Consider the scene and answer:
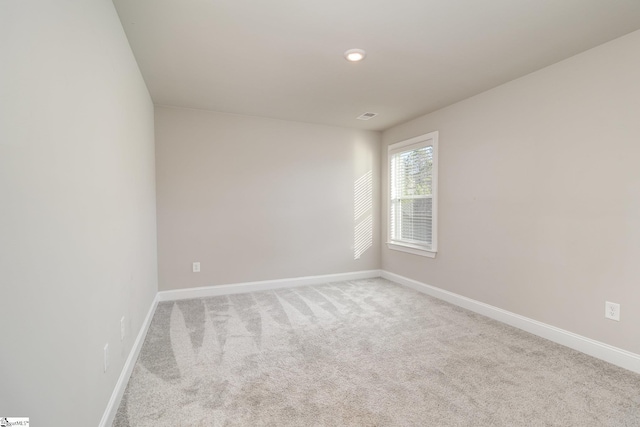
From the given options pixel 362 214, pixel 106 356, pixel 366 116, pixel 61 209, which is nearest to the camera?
pixel 61 209

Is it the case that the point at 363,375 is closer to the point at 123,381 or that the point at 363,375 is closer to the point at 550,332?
the point at 123,381

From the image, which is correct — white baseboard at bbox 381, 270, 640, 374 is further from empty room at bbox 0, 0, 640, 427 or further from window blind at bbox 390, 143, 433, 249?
window blind at bbox 390, 143, 433, 249

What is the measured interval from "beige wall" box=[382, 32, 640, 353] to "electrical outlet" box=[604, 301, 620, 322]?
0.03 metres

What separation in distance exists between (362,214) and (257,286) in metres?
1.96

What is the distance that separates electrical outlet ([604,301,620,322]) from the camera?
2198mm

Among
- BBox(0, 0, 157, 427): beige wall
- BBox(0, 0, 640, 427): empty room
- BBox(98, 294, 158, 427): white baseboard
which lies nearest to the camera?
BBox(0, 0, 157, 427): beige wall

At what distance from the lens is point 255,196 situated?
13.3 feet

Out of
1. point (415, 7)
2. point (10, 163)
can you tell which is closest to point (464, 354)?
point (415, 7)

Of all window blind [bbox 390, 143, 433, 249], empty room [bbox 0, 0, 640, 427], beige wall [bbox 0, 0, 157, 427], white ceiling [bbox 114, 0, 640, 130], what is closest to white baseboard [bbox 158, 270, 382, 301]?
empty room [bbox 0, 0, 640, 427]

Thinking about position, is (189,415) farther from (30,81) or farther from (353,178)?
(353,178)

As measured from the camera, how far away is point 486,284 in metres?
3.16

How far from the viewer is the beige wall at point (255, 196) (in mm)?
3672

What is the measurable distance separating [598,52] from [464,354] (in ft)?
8.35

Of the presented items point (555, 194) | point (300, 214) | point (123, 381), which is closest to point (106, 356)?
point (123, 381)
